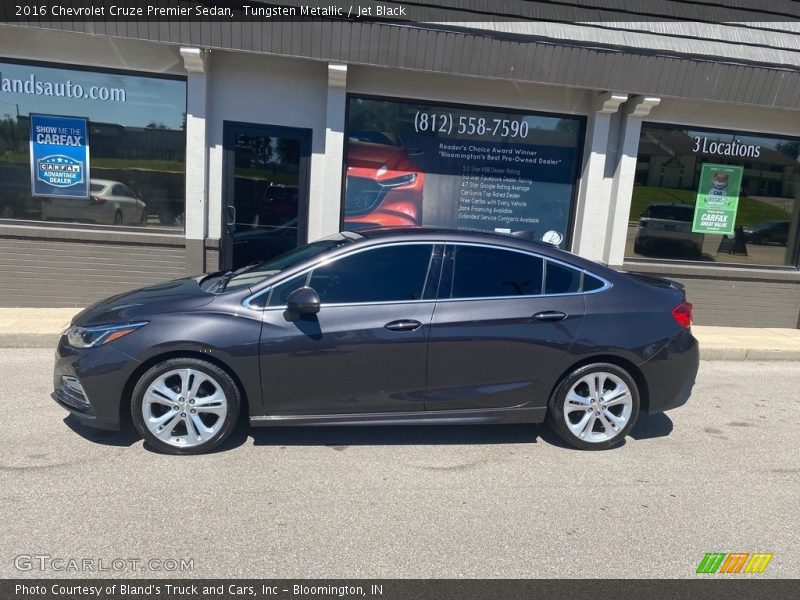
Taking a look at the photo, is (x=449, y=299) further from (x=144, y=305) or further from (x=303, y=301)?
(x=144, y=305)

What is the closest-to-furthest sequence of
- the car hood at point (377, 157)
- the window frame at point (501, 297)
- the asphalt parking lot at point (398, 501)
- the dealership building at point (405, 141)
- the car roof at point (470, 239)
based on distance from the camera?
the asphalt parking lot at point (398, 501) → the window frame at point (501, 297) → the car roof at point (470, 239) → the dealership building at point (405, 141) → the car hood at point (377, 157)

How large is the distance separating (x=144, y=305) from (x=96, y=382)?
0.57 meters

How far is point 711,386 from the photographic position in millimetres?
6434

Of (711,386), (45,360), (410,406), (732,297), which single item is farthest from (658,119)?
(45,360)

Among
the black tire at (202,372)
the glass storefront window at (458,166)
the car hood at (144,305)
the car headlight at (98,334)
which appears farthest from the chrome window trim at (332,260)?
the glass storefront window at (458,166)

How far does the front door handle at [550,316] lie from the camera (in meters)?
4.41

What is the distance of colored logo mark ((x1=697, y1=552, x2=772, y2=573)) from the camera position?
3.18 meters

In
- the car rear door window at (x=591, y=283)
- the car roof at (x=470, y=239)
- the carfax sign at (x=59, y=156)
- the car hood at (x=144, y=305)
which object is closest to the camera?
the car hood at (x=144, y=305)

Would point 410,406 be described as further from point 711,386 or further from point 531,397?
point 711,386

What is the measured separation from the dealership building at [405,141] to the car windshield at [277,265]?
3.21m

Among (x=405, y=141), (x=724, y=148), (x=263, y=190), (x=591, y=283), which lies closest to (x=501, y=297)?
(x=591, y=283)

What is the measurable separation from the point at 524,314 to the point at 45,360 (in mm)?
4648

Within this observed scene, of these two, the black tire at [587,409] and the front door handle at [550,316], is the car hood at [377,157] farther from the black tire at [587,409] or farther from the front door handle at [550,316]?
the black tire at [587,409]

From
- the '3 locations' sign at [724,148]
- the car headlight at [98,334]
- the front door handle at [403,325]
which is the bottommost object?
the car headlight at [98,334]
